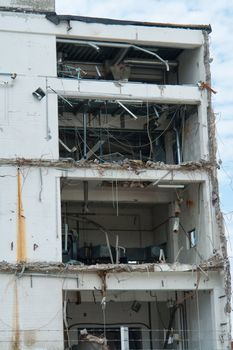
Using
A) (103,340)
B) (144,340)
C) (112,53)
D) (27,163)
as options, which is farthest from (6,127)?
(144,340)

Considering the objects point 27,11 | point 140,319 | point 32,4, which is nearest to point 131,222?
point 140,319

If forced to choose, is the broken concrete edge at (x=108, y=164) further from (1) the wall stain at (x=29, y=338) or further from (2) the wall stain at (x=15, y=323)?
(1) the wall stain at (x=29, y=338)

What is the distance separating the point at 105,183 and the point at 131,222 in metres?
5.25

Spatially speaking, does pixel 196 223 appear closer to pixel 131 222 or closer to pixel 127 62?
pixel 131 222

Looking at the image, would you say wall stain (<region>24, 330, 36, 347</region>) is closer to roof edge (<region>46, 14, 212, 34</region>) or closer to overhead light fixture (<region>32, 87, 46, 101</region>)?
overhead light fixture (<region>32, 87, 46, 101</region>)

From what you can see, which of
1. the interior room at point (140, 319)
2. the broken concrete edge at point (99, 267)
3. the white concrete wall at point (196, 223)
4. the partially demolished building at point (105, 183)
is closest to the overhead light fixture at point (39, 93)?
the partially demolished building at point (105, 183)

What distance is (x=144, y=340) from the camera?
3375 centimetres

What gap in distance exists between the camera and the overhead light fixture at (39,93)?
1165 inches

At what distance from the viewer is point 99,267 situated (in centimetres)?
2848

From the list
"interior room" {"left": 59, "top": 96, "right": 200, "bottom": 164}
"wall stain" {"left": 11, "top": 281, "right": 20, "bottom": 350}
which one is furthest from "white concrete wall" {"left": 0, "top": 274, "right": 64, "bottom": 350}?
"interior room" {"left": 59, "top": 96, "right": 200, "bottom": 164}

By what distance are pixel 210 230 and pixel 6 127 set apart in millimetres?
8356

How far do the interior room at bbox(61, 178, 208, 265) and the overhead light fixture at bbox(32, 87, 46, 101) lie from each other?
3202 mm

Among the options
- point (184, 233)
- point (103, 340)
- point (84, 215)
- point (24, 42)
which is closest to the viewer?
point (103, 340)

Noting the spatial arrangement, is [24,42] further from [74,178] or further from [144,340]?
[144,340]
